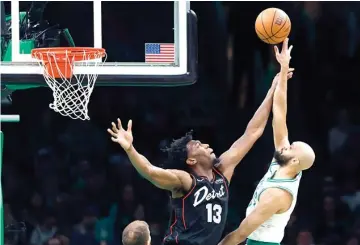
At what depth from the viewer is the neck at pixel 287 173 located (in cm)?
598

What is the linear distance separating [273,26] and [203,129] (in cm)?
291

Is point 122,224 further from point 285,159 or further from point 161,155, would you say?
point 285,159

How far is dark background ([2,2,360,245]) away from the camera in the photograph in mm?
9102

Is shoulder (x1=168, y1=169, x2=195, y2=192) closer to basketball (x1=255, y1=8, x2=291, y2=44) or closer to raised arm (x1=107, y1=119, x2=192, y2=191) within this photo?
raised arm (x1=107, y1=119, x2=192, y2=191)

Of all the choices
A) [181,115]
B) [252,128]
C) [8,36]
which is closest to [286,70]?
[252,128]

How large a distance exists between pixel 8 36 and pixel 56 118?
2195mm

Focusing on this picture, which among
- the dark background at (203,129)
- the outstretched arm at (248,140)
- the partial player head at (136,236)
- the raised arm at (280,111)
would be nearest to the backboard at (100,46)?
the outstretched arm at (248,140)

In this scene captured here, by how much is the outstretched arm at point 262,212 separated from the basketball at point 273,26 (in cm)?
110

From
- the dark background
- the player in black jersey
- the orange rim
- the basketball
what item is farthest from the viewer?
the dark background

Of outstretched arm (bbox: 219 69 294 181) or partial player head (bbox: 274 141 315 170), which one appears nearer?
partial player head (bbox: 274 141 315 170)

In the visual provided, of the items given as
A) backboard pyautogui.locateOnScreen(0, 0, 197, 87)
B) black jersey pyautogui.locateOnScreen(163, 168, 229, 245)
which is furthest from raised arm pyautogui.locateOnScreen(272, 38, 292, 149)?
backboard pyautogui.locateOnScreen(0, 0, 197, 87)

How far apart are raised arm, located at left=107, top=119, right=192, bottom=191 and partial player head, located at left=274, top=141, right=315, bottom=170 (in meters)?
0.57

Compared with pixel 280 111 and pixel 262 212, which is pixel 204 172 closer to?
pixel 262 212

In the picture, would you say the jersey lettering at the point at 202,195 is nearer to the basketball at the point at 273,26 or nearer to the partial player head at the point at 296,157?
the partial player head at the point at 296,157
